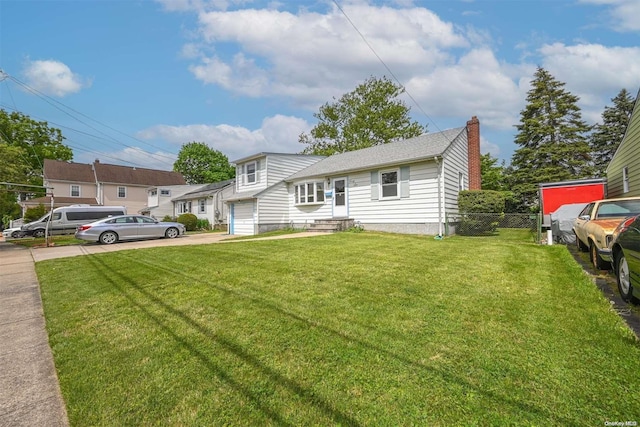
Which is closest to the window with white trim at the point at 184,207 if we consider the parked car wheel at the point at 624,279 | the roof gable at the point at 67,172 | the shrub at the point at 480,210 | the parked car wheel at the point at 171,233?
the roof gable at the point at 67,172

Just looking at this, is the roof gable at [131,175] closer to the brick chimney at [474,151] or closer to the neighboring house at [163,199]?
the neighboring house at [163,199]

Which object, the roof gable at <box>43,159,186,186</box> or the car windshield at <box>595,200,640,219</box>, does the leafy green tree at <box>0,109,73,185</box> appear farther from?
the car windshield at <box>595,200,640,219</box>

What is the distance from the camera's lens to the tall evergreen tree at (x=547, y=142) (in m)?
27.2

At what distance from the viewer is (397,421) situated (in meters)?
1.97

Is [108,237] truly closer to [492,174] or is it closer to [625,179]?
[625,179]

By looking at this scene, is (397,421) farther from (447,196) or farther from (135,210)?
(135,210)

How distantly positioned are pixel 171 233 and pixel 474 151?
17987 mm

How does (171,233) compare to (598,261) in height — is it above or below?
above

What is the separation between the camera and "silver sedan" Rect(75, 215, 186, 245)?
15.3 metres

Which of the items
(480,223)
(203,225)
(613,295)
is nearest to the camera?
(613,295)

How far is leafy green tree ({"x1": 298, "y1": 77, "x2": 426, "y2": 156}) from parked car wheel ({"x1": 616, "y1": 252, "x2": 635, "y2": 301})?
105 ft

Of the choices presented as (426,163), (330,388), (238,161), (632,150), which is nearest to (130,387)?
(330,388)

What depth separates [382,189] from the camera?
605 inches

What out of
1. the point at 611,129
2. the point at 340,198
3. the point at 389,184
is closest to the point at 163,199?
the point at 340,198
